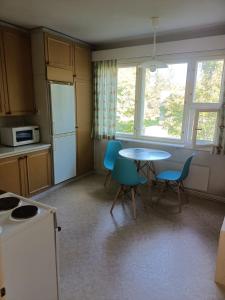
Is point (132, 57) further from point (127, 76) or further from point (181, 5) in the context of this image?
point (181, 5)

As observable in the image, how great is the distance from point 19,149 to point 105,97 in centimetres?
189

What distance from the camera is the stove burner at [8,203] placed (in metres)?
1.30

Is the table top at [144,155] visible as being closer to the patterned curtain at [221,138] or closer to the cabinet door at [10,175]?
the patterned curtain at [221,138]

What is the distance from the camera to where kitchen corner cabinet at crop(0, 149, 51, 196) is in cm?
287

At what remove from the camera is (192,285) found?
181 centimetres

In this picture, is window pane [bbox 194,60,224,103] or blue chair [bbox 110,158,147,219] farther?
window pane [bbox 194,60,224,103]

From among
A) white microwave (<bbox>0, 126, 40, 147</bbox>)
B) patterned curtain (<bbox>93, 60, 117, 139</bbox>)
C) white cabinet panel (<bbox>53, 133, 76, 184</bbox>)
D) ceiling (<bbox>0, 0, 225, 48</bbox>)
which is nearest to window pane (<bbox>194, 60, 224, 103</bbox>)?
ceiling (<bbox>0, 0, 225, 48</bbox>)

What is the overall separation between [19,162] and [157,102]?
2.44 meters

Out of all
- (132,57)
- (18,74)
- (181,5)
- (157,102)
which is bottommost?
(157,102)

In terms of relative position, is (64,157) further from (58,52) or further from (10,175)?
(58,52)

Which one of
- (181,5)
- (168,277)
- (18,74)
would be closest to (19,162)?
(18,74)

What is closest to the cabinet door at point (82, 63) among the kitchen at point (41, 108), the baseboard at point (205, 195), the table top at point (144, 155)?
the kitchen at point (41, 108)

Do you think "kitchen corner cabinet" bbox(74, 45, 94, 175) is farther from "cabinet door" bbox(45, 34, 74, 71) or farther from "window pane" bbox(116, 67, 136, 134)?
"window pane" bbox(116, 67, 136, 134)

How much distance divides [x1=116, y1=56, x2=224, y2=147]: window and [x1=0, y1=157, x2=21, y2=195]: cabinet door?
6.71 ft
